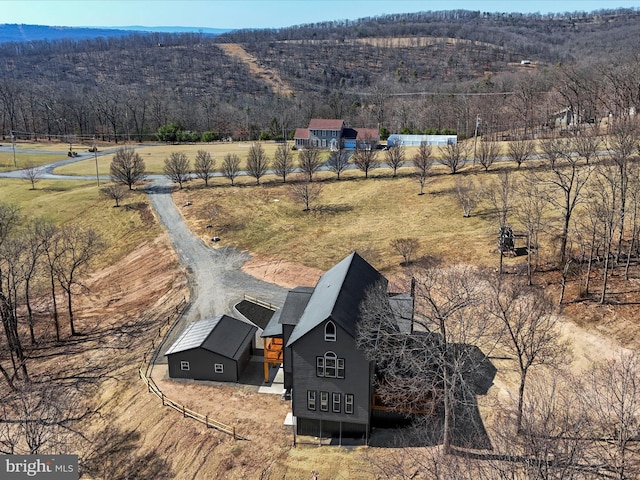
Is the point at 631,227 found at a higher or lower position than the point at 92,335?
higher

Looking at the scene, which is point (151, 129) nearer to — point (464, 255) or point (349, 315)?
point (464, 255)

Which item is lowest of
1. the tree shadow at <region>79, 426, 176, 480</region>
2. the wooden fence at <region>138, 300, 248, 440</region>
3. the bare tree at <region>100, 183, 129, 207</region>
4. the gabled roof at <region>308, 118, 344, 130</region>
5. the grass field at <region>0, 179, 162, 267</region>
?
the tree shadow at <region>79, 426, 176, 480</region>

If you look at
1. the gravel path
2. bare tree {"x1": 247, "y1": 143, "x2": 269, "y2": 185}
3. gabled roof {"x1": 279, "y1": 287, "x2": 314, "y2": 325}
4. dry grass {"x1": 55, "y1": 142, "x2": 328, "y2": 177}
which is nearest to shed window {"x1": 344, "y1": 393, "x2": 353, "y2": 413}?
gabled roof {"x1": 279, "y1": 287, "x2": 314, "y2": 325}

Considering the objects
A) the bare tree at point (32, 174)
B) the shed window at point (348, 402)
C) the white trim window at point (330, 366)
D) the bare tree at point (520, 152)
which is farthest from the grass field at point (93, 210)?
the bare tree at point (520, 152)

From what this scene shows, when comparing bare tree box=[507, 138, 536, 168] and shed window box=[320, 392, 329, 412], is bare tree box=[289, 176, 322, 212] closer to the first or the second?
bare tree box=[507, 138, 536, 168]

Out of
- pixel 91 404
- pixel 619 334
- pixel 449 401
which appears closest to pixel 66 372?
pixel 91 404

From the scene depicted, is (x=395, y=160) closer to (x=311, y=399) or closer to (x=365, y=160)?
(x=365, y=160)
